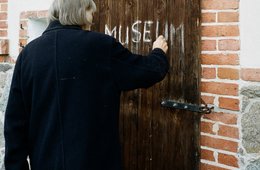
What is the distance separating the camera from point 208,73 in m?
2.57

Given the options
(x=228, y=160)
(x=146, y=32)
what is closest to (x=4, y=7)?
(x=146, y=32)

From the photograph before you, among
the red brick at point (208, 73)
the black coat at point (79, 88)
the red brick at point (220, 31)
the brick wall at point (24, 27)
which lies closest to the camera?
the black coat at point (79, 88)

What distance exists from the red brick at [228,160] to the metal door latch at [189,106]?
0.30m

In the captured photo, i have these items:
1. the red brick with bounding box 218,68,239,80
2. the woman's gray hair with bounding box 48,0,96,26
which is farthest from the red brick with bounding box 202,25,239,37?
the woman's gray hair with bounding box 48,0,96,26

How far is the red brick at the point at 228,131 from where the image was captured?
2.46m

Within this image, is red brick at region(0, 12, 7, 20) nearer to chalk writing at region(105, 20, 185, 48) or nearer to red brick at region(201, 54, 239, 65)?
chalk writing at region(105, 20, 185, 48)

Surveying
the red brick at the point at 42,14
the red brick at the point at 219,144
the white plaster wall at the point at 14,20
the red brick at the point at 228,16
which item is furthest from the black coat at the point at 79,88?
the white plaster wall at the point at 14,20

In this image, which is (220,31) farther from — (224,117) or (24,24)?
(24,24)

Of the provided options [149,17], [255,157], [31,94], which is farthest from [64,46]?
[255,157]

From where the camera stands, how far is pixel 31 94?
228 cm

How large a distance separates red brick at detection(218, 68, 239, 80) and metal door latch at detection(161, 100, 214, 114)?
8.7 inches

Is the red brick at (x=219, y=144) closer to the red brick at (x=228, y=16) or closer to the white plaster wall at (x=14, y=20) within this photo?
the red brick at (x=228, y=16)

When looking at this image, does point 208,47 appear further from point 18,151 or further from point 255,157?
point 18,151

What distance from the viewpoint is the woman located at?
2.15 metres
